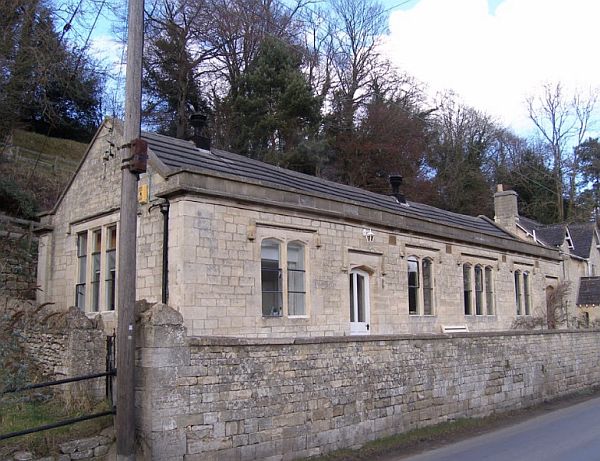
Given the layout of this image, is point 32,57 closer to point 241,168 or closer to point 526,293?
point 241,168

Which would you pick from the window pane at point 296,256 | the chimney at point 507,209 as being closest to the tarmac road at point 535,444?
the window pane at point 296,256

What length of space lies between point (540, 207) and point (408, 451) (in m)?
46.9

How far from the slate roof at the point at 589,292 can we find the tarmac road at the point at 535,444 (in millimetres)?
20354

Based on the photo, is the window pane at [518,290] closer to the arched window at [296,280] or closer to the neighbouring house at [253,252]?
the neighbouring house at [253,252]

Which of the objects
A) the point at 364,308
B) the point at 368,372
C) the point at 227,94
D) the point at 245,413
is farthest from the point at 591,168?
the point at 245,413

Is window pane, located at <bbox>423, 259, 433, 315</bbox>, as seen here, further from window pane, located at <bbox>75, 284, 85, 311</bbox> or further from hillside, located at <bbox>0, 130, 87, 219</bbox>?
hillside, located at <bbox>0, 130, 87, 219</bbox>

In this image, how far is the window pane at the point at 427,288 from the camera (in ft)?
65.3

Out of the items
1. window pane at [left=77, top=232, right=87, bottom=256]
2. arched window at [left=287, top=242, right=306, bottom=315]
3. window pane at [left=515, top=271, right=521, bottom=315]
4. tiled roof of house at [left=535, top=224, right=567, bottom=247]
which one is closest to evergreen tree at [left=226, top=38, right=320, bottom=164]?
window pane at [left=515, top=271, right=521, bottom=315]

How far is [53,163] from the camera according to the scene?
34844 mm

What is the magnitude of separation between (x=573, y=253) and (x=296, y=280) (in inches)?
1140

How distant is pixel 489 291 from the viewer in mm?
23281

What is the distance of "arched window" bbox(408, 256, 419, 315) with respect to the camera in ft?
63.0

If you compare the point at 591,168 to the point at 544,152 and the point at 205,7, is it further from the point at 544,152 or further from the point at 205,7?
the point at 205,7

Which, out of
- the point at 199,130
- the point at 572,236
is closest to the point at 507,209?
the point at 572,236
